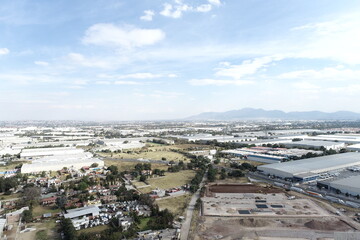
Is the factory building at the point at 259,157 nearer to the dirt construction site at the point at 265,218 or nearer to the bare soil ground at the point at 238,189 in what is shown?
the bare soil ground at the point at 238,189

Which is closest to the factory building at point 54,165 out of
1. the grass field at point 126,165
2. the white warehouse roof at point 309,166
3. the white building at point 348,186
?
the grass field at point 126,165

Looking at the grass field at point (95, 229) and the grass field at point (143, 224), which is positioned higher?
the grass field at point (143, 224)

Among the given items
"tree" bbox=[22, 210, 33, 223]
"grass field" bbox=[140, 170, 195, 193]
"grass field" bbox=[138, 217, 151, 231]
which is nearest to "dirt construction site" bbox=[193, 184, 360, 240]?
"grass field" bbox=[138, 217, 151, 231]

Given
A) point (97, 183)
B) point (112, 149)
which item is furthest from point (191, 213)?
point (112, 149)

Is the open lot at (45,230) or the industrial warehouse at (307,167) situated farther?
the industrial warehouse at (307,167)

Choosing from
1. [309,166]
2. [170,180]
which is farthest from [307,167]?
[170,180]

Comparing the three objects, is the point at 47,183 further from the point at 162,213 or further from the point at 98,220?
the point at 162,213
